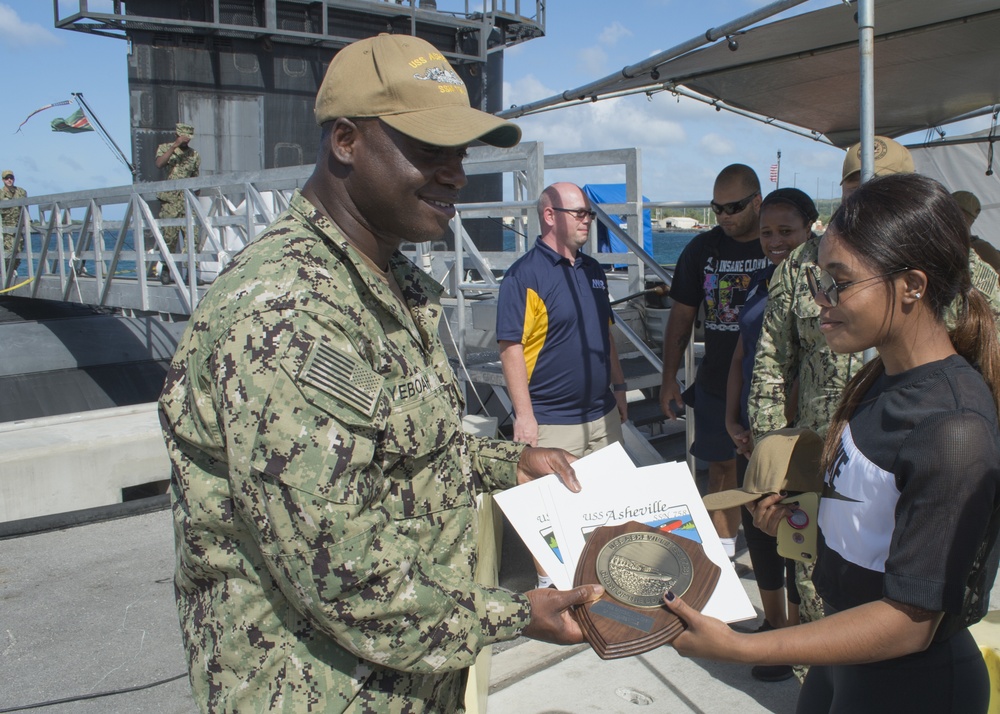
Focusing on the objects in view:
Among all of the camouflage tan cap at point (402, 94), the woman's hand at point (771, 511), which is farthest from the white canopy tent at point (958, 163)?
the camouflage tan cap at point (402, 94)

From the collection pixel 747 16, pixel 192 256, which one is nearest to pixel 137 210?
pixel 192 256

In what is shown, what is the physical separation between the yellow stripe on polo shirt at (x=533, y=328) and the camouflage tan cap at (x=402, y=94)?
8.05 feet

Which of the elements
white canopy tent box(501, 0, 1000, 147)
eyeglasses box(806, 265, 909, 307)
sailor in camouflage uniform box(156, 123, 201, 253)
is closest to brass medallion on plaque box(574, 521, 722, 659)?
eyeglasses box(806, 265, 909, 307)

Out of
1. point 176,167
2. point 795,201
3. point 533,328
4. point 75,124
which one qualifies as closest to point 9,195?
point 75,124

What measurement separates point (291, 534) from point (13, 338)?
32.0ft

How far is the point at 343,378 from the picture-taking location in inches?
48.6

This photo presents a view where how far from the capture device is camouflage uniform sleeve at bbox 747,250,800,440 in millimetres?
3043

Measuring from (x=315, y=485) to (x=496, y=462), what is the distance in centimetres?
85

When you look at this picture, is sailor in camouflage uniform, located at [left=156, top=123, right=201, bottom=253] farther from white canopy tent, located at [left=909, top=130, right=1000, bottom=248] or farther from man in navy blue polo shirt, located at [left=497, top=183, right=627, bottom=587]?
white canopy tent, located at [left=909, top=130, right=1000, bottom=248]

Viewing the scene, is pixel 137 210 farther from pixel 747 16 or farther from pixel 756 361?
pixel 756 361

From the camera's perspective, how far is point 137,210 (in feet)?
31.4

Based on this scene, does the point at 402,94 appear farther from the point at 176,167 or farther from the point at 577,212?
the point at 176,167

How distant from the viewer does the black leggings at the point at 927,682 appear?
154 centimetres

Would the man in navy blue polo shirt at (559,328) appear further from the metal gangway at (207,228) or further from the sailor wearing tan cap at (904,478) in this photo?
the sailor wearing tan cap at (904,478)
